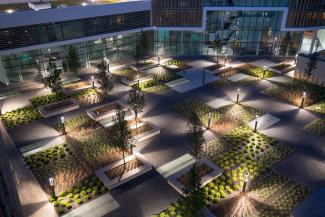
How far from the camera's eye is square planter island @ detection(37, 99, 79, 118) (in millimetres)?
34816

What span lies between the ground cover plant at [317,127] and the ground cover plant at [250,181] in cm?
501

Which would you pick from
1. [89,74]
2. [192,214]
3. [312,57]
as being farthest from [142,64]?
[192,214]

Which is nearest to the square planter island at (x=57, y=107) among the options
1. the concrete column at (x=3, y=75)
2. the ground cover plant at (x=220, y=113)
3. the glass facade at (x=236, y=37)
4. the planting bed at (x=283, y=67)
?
the concrete column at (x=3, y=75)

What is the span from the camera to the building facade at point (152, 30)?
41.1 m

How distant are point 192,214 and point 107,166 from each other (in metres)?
10.4

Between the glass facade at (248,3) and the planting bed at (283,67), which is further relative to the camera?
the glass facade at (248,3)

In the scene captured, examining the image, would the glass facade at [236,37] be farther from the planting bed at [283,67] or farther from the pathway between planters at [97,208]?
the pathway between planters at [97,208]

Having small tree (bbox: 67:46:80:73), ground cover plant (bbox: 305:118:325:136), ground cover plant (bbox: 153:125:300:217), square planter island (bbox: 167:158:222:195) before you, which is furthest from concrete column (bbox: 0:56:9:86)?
ground cover plant (bbox: 305:118:325:136)

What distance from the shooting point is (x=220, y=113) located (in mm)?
35125

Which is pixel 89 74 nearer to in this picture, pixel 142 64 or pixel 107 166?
pixel 142 64

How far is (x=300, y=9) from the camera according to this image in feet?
159

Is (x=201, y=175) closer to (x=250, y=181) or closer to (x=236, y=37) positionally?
(x=250, y=181)

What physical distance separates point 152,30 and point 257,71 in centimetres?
1899

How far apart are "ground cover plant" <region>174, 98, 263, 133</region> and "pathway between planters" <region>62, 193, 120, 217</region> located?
13.5 meters
